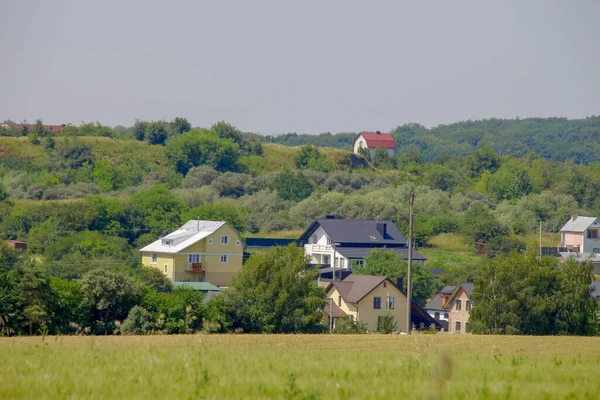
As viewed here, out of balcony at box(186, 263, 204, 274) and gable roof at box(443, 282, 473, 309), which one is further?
balcony at box(186, 263, 204, 274)

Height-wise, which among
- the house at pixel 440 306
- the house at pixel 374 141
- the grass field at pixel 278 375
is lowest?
the house at pixel 440 306

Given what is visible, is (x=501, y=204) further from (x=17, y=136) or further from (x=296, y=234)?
(x=17, y=136)

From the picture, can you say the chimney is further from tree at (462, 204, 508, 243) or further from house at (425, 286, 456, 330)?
house at (425, 286, 456, 330)

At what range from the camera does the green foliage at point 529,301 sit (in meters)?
37.9

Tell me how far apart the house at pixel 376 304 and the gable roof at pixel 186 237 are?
46.5 ft

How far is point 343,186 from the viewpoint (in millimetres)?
96375

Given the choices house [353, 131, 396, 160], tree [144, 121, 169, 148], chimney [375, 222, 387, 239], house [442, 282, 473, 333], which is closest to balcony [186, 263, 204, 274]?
chimney [375, 222, 387, 239]

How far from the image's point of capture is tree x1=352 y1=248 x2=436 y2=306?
55031 mm

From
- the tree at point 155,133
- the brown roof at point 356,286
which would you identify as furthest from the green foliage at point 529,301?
the tree at point 155,133

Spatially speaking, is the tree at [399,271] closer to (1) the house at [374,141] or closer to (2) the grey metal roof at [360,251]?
(2) the grey metal roof at [360,251]

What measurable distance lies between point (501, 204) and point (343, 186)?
1637cm

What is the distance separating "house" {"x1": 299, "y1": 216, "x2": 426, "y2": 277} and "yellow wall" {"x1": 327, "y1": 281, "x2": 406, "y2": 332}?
52.7 feet

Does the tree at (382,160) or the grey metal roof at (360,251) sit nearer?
the grey metal roof at (360,251)

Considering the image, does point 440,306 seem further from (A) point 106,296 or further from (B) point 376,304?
(A) point 106,296
